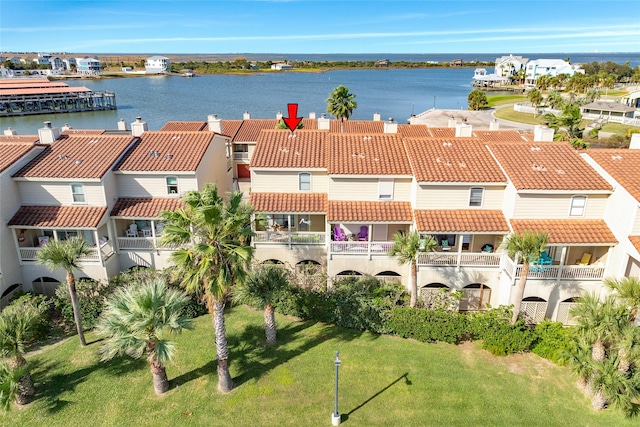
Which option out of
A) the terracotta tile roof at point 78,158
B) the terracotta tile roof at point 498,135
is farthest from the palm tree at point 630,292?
the terracotta tile roof at point 78,158

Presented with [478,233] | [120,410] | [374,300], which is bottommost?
[120,410]

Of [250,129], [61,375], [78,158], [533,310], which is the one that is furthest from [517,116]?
[61,375]

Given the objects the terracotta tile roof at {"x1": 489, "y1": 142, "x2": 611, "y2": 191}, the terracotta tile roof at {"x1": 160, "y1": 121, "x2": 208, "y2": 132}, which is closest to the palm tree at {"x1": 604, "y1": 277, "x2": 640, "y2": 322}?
the terracotta tile roof at {"x1": 489, "y1": 142, "x2": 611, "y2": 191}

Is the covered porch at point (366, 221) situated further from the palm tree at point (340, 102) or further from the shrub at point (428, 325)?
the palm tree at point (340, 102)

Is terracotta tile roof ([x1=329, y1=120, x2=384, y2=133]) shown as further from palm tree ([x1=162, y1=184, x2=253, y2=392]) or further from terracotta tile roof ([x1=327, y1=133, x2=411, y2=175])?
palm tree ([x1=162, y1=184, x2=253, y2=392])

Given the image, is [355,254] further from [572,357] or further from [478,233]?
[572,357]

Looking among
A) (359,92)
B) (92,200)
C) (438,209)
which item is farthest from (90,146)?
(359,92)
